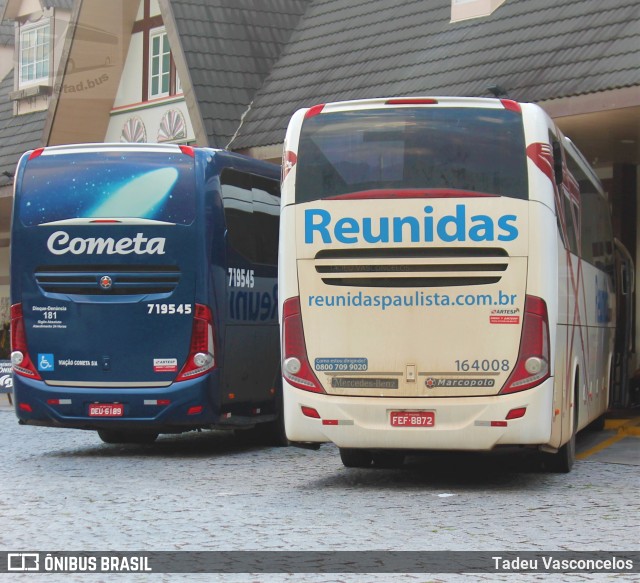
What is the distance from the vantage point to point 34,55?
31.5m

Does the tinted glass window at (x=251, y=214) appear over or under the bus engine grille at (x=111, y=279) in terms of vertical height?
over

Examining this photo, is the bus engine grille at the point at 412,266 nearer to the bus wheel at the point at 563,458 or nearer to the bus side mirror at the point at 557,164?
the bus side mirror at the point at 557,164

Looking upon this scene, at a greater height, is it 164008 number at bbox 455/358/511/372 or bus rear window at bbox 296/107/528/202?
bus rear window at bbox 296/107/528/202

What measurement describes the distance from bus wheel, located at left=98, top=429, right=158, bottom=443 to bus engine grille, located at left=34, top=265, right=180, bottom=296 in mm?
2386

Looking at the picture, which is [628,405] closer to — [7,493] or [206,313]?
[206,313]

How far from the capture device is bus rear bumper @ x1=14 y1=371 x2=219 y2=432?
1470 centimetres

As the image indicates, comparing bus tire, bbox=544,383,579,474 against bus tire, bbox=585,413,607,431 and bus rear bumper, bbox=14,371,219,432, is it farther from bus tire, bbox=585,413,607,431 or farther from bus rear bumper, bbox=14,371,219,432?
bus tire, bbox=585,413,607,431

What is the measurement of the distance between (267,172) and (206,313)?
2.46 metres

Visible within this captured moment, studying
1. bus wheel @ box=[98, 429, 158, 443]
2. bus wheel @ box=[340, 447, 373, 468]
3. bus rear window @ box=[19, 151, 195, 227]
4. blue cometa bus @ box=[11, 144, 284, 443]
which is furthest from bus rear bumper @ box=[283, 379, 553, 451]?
bus wheel @ box=[98, 429, 158, 443]

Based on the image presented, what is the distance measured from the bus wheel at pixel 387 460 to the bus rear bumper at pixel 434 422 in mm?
2206

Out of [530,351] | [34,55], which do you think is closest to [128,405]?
[530,351]

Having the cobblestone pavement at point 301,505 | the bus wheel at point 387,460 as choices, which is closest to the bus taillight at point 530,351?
the cobblestone pavement at point 301,505

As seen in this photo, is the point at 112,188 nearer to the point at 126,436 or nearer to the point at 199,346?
the point at 199,346

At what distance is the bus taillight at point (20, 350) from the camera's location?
49.5ft
